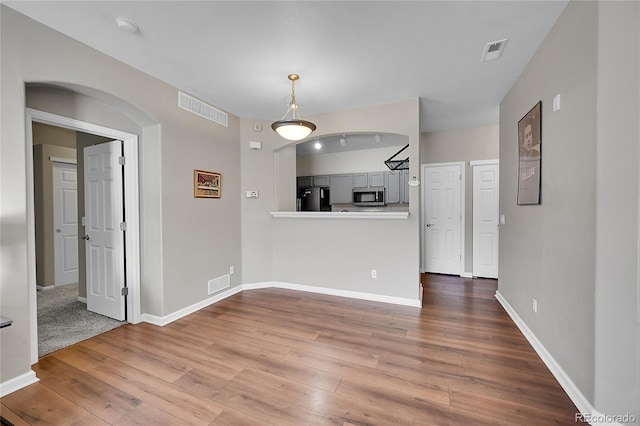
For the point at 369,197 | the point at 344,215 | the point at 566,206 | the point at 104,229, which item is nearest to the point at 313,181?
the point at 369,197

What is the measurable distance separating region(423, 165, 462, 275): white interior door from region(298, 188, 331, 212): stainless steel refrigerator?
2.32 metres

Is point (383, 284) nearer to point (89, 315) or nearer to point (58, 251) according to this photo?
point (89, 315)

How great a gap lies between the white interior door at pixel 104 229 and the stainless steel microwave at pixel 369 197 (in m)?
4.36

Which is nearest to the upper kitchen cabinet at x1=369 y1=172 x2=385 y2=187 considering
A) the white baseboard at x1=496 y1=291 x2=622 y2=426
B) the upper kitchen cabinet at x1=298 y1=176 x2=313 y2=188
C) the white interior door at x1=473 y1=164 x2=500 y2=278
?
the upper kitchen cabinet at x1=298 y1=176 x2=313 y2=188

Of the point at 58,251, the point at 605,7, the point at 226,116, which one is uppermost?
the point at 226,116

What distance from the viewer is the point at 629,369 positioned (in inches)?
54.9

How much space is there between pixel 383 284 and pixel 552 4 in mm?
3139

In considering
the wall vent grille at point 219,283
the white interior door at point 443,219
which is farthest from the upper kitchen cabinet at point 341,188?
the wall vent grille at point 219,283

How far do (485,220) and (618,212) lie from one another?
3526 mm

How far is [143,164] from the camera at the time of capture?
2.98m

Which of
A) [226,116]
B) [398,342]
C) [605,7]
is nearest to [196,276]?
[226,116]

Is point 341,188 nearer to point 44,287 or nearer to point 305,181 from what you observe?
point 305,181

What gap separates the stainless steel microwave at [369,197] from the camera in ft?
18.9

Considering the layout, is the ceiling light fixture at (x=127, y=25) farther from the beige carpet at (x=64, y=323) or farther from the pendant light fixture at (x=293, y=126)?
the beige carpet at (x=64, y=323)
